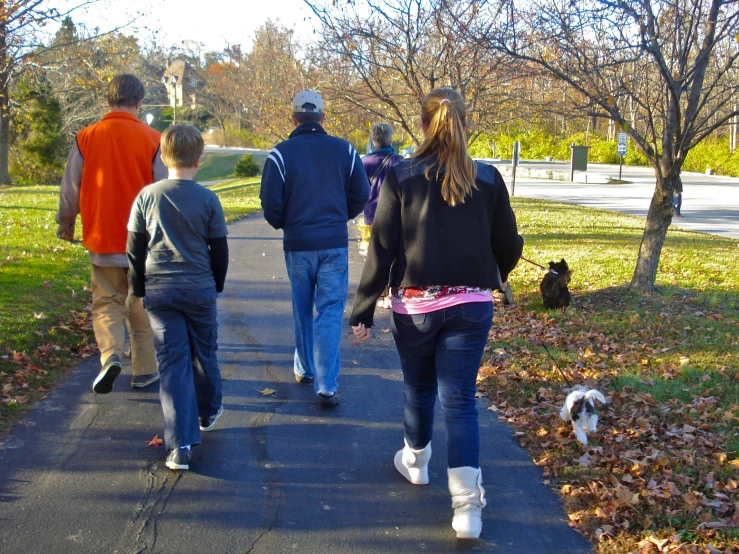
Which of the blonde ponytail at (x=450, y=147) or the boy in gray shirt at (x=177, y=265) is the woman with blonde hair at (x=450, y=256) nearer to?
the blonde ponytail at (x=450, y=147)

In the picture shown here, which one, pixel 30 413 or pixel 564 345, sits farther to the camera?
pixel 564 345

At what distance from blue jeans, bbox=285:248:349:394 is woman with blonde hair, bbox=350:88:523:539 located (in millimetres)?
1588

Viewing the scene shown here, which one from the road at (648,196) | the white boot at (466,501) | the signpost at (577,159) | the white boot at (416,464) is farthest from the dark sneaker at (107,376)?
the signpost at (577,159)

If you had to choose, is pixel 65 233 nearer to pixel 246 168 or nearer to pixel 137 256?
pixel 137 256

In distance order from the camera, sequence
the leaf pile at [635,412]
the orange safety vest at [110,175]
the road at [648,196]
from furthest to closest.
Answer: the road at [648,196], the orange safety vest at [110,175], the leaf pile at [635,412]

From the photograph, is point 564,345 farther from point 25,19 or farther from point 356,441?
point 25,19

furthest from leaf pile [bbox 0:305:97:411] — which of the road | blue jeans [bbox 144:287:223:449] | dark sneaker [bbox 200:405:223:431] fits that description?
the road

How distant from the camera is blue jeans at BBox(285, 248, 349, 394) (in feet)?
17.0

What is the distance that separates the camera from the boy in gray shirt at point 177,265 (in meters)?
4.13

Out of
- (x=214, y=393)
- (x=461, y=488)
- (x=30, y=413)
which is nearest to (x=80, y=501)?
(x=214, y=393)

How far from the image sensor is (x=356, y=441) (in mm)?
4664

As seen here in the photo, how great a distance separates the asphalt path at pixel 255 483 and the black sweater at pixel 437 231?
1.20 meters

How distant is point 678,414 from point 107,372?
13.0ft

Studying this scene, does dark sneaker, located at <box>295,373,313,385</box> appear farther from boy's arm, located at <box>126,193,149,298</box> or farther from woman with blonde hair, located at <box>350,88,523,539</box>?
woman with blonde hair, located at <box>350,88,523,539</box>
